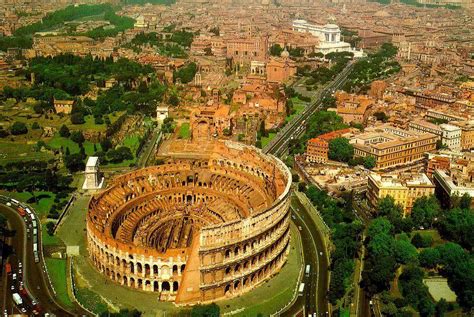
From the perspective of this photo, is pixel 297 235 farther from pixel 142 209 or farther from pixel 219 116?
pixel 219 116

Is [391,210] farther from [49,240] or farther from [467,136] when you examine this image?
[49,240]

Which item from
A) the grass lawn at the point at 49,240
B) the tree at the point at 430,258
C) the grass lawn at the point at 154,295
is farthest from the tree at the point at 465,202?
the grass lawn at the point at 49,240

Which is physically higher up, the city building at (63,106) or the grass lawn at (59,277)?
the city building at (63,106)

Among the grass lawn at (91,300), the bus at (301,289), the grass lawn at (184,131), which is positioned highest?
the grass lawn at (91,300)

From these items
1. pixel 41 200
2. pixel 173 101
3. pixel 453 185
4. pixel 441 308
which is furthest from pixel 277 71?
pixel 441 308

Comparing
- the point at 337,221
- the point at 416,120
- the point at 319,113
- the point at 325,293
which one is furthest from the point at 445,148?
the point at 325,293

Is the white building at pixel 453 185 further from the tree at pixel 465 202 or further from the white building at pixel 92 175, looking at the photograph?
the white building at pixel 92 175

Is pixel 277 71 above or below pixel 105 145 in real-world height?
above
